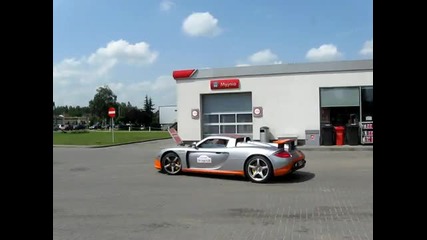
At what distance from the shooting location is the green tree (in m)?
109

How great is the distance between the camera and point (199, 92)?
2388 cm

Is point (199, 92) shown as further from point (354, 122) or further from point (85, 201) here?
point (85, 201)

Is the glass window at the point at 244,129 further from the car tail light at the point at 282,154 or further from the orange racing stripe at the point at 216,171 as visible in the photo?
the car tail light at the point at 282,154

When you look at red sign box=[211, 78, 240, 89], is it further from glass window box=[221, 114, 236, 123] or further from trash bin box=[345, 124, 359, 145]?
trash bin box=[345, 124, 359, 145]

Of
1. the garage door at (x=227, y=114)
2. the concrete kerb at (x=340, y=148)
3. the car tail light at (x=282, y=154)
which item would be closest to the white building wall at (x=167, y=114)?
the garage door at (x=227, y=114)

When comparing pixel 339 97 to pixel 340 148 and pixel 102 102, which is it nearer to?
pixel 340 148

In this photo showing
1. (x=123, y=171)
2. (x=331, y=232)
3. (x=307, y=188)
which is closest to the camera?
(x=331, y=232)

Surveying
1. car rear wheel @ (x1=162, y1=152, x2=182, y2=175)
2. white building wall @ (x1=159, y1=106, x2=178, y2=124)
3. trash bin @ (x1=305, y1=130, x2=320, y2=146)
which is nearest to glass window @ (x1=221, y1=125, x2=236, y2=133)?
trash bin @ (x1=305, y1=130, x2=320, y2=146)

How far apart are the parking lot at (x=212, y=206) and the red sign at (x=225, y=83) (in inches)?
476

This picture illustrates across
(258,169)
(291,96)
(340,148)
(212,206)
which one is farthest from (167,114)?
(212,206)
